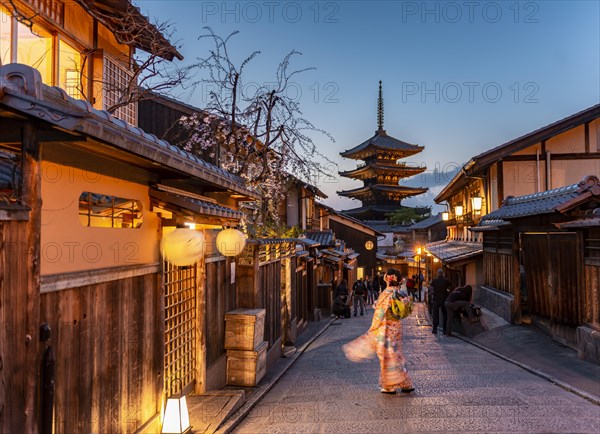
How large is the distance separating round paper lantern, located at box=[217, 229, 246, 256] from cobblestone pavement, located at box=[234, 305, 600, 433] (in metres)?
2.49

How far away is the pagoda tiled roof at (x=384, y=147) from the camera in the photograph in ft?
182

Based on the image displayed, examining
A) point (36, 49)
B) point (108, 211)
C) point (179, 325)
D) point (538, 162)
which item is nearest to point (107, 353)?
point (108, 211)

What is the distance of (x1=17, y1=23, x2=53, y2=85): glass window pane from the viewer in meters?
8.86

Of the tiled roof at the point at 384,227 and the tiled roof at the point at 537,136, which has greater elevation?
the tiled roof at the point at 537,136

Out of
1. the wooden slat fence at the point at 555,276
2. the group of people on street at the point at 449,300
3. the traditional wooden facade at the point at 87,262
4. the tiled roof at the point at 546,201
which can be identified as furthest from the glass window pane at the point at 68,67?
the group of people on street at the point at 449,300

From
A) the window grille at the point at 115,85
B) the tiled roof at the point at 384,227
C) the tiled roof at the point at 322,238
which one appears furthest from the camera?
the tiled roof at the point at 384,227

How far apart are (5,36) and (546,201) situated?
37.8 ft

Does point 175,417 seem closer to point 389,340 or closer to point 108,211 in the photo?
Answer: point 108,211

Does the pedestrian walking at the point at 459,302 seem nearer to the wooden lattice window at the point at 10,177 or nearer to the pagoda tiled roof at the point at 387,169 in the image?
the wooden lattice window at the point at 10,177

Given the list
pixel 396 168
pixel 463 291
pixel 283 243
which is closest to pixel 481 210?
pixel 463 291

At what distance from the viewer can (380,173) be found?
57375 mm

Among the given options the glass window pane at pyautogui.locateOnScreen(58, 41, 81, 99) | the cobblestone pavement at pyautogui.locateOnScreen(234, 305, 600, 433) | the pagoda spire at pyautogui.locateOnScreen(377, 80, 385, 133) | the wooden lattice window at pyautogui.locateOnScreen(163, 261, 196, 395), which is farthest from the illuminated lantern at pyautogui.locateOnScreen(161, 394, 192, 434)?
the pagoda spire at pyautogui.locateOnScreen(377, 80, 385, 133)

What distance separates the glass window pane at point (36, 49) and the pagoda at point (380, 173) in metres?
47.9

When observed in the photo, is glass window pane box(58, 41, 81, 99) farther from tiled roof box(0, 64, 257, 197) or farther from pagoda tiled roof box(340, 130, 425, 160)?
pagoda tiled roof box(340, 130, 425, 160)
